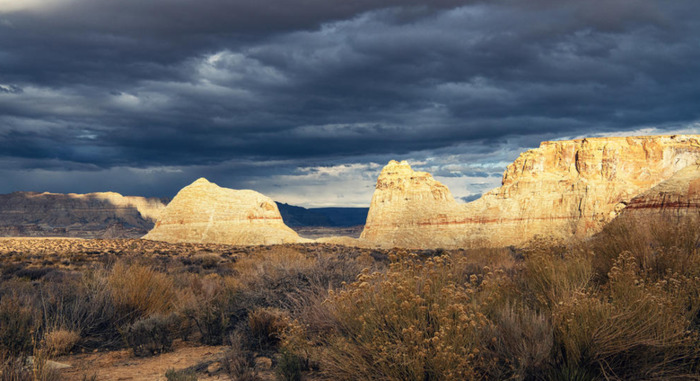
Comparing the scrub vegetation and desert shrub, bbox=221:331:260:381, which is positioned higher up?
the scrub vegetation

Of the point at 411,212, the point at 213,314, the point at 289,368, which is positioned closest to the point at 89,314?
the point at 213,314

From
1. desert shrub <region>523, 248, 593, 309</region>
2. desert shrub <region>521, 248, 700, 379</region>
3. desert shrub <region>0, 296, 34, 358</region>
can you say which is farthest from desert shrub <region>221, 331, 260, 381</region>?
desert shrub <region>523, 248, 593, 309</region>

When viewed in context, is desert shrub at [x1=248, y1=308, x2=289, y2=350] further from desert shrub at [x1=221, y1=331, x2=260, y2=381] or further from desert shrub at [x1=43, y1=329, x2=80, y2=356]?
desert shrub at [x1=43, y1=329, x2=80, y2=356]

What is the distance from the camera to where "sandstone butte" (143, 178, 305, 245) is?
228 feet

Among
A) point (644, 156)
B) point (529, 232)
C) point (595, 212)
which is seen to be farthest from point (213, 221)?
point (644, 156)

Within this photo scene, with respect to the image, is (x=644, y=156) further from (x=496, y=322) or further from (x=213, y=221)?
(x=496, y=322)

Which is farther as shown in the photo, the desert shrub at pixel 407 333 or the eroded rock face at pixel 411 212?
the eroded rock face at pixel 411 212

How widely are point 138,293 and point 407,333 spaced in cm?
775

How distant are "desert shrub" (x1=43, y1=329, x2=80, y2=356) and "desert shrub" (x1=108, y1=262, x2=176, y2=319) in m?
1.47

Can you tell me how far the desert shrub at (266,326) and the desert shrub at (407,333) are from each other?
9.61ft

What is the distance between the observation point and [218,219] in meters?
73.2

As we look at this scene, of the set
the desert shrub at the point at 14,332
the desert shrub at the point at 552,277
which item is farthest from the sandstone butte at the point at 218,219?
the desert shrub at the point at 552,277

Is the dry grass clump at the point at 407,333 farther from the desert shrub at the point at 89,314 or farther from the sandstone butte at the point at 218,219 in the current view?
the sandstone butte at the point at 218,219

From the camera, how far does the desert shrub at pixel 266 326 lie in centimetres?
861
